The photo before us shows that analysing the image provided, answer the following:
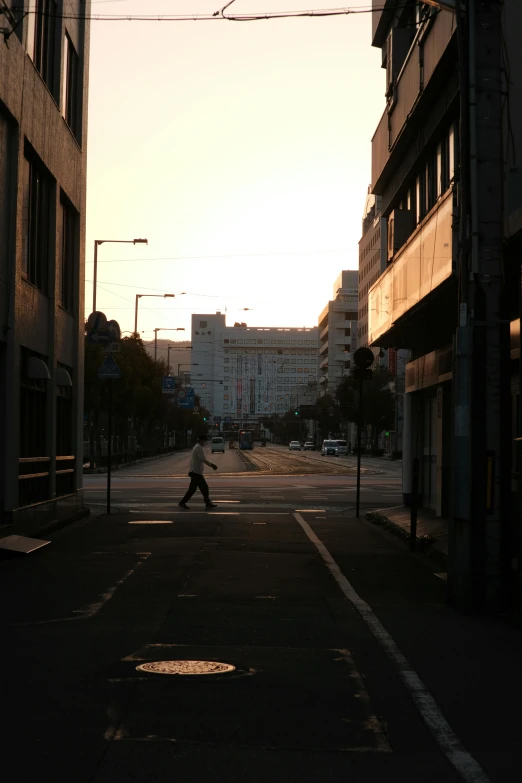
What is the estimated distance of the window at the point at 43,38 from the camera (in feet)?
68.2

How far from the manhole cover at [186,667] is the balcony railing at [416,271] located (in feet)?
35.2

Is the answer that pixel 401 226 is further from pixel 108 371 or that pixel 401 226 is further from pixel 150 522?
pixel 150 522

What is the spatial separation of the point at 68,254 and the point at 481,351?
17.2m

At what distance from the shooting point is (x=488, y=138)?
11141mm

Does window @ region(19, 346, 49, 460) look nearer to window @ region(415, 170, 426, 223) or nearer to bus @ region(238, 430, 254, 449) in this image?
window @ region(415, 170, 426, 223)

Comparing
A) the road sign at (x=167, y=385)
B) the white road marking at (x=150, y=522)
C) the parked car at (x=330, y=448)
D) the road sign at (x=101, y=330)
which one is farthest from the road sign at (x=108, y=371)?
the parked car at (x=330, y=448)

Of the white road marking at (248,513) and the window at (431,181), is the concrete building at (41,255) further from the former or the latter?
the window at (431,181)

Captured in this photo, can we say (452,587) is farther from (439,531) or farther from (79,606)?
(439,531)

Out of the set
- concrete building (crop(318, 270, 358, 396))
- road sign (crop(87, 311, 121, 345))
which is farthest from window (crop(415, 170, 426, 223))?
concrete building (crop(318, 270, 358, 396))

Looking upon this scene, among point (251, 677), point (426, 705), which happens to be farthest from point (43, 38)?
point (426, 705)

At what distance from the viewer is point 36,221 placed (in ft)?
72.5

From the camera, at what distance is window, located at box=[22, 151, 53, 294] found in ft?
68.5

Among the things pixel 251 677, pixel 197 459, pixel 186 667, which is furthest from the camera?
pixel 197 459

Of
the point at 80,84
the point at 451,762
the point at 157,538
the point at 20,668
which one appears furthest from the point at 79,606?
the point at 80,84
